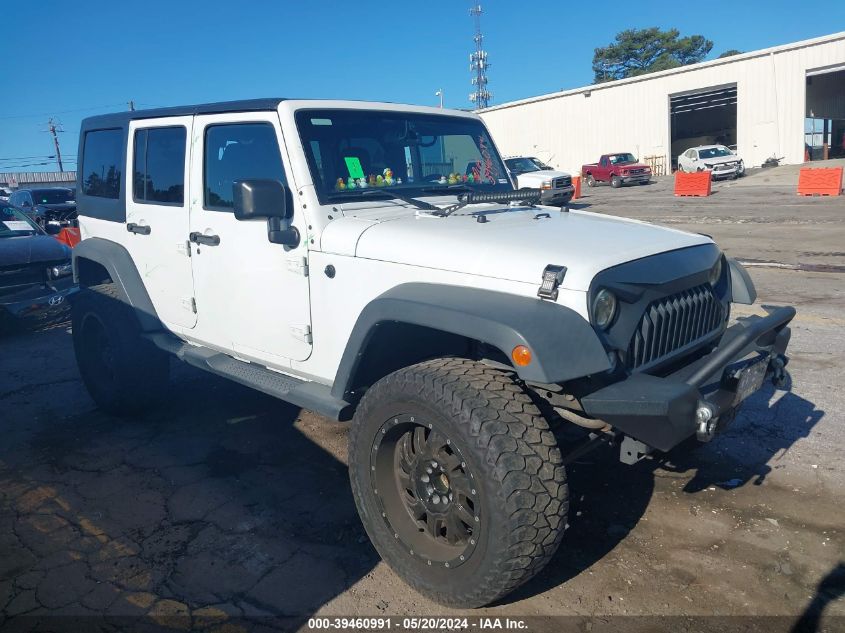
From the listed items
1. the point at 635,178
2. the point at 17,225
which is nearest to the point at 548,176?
the point at 635,178

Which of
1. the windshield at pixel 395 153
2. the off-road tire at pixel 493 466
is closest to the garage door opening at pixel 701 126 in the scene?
the windshield at pixel 395 153

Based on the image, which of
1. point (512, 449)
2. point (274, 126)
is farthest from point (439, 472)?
point (274, 126)

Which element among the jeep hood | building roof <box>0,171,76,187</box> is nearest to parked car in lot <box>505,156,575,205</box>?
the jeep hood

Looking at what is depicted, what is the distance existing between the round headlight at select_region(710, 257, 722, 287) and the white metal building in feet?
115

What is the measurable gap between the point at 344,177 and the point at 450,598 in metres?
2.17

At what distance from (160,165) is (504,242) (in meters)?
2.72

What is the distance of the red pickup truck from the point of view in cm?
3281

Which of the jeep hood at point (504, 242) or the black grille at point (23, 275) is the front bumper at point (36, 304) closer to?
the black grille at point (23, 275)

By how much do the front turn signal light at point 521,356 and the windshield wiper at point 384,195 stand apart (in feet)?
4.40

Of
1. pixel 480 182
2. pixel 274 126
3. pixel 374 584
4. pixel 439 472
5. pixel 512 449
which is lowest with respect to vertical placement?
pixel 374 584

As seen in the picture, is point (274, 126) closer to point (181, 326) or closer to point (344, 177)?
point (344, 177)

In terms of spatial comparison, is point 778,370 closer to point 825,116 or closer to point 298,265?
point 298,265

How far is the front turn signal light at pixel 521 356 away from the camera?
2473 mm

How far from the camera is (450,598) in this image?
2.80 meters
